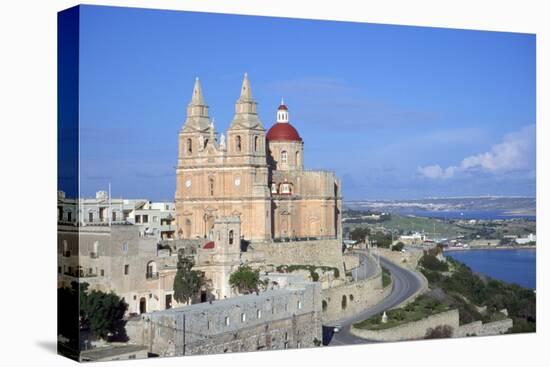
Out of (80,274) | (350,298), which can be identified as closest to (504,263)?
(350,298)

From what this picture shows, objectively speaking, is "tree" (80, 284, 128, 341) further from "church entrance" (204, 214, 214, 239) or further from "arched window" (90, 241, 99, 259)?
"church entrance" (204, 214, 214, 239)

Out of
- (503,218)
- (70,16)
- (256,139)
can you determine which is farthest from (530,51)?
(70,16)

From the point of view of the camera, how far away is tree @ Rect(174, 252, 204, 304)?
26.8 metres

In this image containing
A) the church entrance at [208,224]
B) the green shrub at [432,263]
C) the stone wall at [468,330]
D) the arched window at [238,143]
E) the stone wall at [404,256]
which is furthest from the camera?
the stone wall at [404,256]

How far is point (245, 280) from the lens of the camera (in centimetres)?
2836

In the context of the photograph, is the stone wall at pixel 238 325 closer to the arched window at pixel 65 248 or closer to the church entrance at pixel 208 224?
the arched window at pixel 65 248

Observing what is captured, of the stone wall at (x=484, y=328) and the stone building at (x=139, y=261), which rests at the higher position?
the stone building at (x=139, y=261)

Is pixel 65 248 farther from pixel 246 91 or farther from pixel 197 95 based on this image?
pixel 246 91

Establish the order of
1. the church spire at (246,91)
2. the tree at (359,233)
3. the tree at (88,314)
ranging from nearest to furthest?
the tree at (88,314)
the church spire at (246,91)
the tree at (359,233)

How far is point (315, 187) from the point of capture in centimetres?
3434

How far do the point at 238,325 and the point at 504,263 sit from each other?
953 cm

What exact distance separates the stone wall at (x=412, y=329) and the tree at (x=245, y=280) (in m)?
2.45

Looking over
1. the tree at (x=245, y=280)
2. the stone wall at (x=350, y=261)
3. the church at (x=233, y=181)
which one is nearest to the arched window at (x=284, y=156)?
the church at (x=233, y=181)

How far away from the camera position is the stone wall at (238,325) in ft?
75.0
